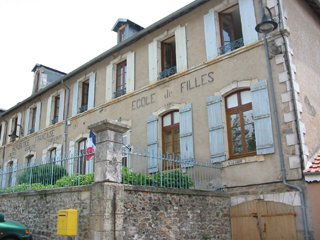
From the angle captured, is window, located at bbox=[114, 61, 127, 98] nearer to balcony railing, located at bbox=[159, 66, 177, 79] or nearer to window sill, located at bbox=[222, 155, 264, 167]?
balcony railing, located at bbox=[159, 66, 177, 79]

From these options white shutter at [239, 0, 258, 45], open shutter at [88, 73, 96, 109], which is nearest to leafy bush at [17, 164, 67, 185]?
open shutter at [88, 73, 96, 109]

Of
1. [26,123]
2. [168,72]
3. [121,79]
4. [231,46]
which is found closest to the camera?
[231,46]

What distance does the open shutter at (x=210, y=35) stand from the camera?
35.5 ft

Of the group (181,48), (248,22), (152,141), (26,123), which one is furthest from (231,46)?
(26,123)

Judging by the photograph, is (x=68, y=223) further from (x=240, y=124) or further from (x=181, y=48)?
(x=181, y=48)

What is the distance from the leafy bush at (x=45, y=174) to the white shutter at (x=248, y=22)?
609 centimetres

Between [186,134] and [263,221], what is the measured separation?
3.39 metres

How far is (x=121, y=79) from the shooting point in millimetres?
14172

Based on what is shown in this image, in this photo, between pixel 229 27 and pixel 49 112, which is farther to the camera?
pixel 49 112

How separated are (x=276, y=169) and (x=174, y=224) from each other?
2912 mm

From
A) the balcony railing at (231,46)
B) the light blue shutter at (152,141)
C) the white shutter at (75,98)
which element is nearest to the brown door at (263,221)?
the light blue shutter at (152,141)

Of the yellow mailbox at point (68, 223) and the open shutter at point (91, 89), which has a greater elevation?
the open shutter at point (91, 89)

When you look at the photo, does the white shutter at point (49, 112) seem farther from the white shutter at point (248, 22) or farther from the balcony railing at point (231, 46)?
the white shutter at point (248, 22)

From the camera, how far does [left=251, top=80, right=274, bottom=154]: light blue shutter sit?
29.3 feet
